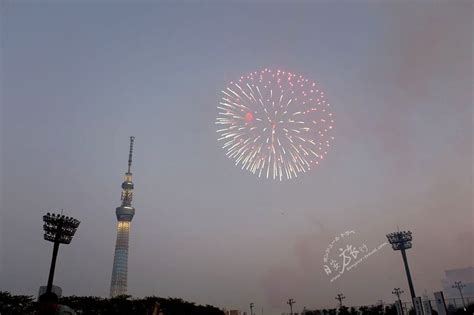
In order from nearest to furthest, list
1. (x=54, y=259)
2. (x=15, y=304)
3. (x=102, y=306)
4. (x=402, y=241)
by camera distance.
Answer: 1. (x=54, y=259)
2. (x=15, y=304)
3. (x=102, y=306)
4. (x=402, y=241)

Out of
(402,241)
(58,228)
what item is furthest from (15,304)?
(402,241)

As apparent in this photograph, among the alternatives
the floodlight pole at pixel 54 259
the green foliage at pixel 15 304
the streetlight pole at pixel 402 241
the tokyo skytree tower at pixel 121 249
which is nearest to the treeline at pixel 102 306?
the green foliage at pixel 15 304

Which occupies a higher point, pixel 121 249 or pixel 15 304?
pixel 121 249

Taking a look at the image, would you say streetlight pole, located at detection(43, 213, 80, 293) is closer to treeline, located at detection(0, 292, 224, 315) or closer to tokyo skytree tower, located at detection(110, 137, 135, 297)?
treeline, located at detection(0, 292, 224, 315)

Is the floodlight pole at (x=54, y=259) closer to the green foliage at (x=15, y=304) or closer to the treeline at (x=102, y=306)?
the treeline at (x=102, y=306)

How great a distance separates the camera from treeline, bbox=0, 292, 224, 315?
43.3 metres

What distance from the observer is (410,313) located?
80.6 m

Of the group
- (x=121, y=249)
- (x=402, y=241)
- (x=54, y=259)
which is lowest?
(x=54, y=259)

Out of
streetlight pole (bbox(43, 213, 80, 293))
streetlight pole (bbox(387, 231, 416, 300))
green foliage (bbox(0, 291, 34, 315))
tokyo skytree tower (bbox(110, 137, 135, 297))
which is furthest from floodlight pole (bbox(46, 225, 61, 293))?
tokyo skytree tower (bbox(110, 137, 135, 297))

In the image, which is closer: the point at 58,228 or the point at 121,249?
the point at 58,228

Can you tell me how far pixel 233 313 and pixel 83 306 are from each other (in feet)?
137

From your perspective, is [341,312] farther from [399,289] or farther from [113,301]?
[113,301]

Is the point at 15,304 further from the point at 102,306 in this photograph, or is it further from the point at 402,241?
the point at 402,241

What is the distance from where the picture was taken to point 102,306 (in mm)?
55156
